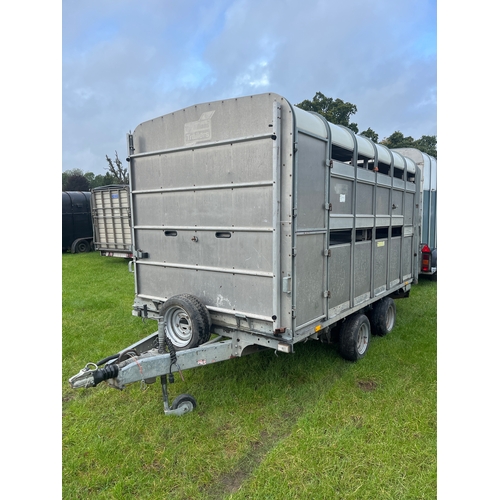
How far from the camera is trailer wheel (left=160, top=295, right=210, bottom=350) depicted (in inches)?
159

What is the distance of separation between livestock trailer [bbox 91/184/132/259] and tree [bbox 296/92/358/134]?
16663 millimetres

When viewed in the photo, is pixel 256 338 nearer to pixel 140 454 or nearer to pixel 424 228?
pixel 140 454

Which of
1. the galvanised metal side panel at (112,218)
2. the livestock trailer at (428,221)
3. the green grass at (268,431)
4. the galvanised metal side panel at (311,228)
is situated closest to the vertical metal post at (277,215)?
the galvanised metal side panel at (311,228)

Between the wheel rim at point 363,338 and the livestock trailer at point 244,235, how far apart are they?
0.02 meters

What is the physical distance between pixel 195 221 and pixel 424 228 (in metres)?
7.74

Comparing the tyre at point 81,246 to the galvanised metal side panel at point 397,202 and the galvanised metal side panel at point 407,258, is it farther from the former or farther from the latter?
the galvanised metal side panel at point 397,202

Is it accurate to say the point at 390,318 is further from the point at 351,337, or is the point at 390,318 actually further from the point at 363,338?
the point at 351,337

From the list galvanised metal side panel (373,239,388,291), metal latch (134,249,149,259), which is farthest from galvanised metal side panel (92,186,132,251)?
galvanised metal side panel (373,239,388,291)

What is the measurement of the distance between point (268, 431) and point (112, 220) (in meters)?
11.4

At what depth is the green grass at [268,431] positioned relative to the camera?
295 centimetres

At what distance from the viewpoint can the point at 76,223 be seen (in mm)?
17109

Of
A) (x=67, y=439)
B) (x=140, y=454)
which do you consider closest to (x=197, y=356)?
(x=140, y=454)

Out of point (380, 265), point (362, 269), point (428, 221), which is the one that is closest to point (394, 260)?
point (380, 265)

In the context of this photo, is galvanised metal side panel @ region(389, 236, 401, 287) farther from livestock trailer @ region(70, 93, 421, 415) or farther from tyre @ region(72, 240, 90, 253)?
tyre @ region(72, 240, 90, 253)
